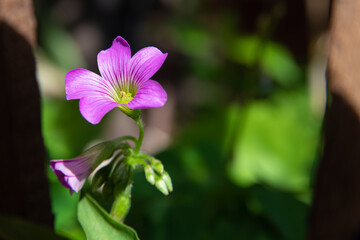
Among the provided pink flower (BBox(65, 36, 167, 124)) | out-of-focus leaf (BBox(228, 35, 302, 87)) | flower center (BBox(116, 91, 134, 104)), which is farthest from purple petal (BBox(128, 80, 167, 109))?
out-of-focus leaf (BBox(228, 35, 302, 87))

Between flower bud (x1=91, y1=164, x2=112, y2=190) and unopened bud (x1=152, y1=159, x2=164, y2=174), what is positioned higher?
unopened bud (x1=152, y1=159, x2=164, y2=174)

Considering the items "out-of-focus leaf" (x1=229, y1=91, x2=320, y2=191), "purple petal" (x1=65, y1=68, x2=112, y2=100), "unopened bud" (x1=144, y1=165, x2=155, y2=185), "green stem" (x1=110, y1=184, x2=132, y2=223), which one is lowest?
"out-of-focus leaf" (x1=229, y1=91, x2=320, y2=191)

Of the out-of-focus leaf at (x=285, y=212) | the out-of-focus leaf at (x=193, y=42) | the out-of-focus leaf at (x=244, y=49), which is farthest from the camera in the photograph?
the out-of-focus leaf at (x=193, y=42)

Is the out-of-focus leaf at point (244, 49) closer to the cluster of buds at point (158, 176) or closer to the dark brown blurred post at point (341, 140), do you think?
the dark brown blurred post at point (341, 140)

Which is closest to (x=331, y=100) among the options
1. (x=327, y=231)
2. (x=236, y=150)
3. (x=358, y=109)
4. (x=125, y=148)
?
(x=358, y=109)

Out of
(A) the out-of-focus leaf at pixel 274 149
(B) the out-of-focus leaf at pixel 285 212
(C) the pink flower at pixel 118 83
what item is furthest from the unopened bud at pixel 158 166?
(A) the out-of-focus leaf at pixel 274 149

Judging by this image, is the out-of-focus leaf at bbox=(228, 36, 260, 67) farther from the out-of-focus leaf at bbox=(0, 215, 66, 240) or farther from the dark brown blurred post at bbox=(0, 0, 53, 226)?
the out-of-focus leaf at bbox=(0, 215, 66, 240)
